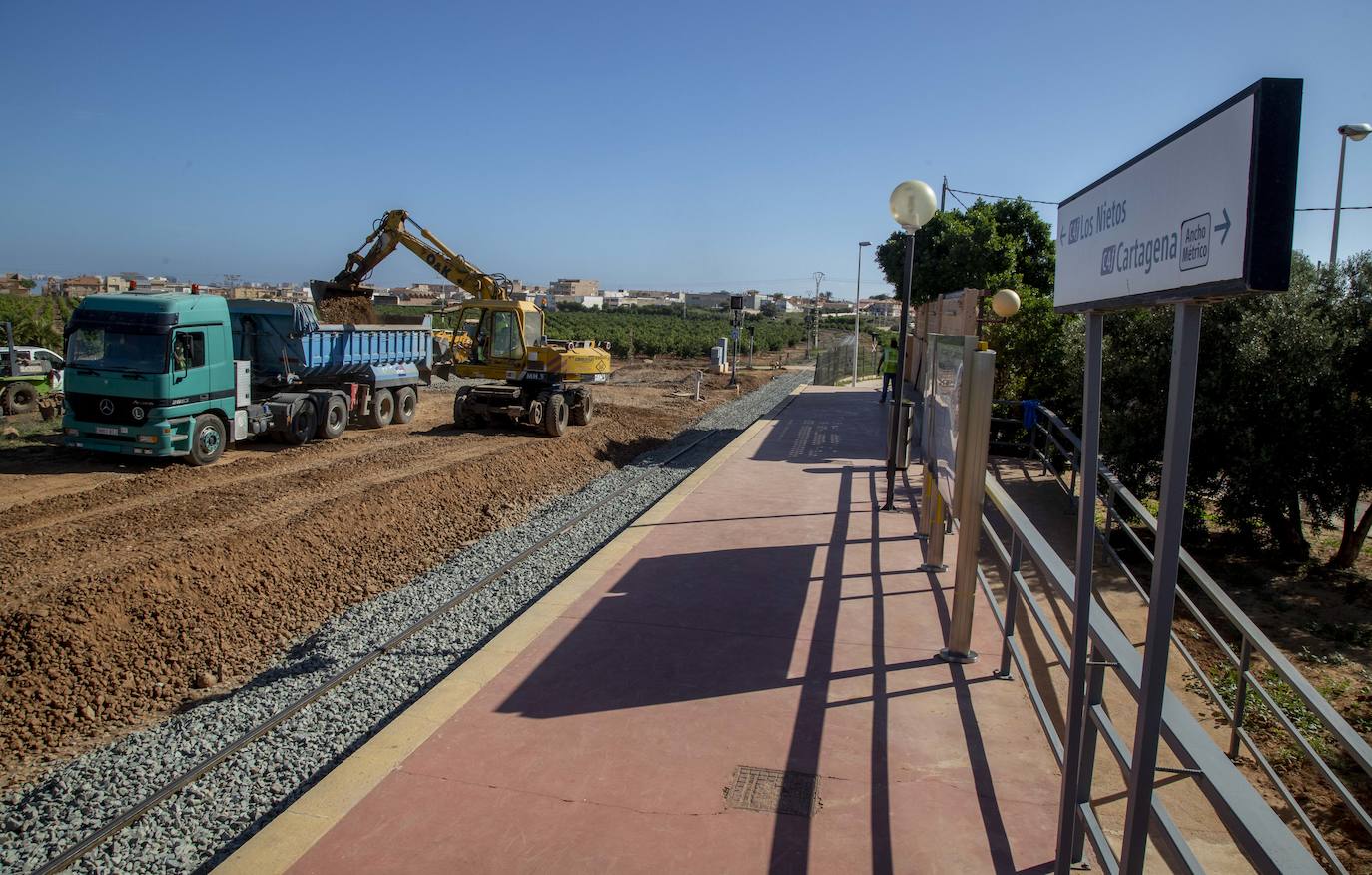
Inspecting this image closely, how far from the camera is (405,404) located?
69.5 feet

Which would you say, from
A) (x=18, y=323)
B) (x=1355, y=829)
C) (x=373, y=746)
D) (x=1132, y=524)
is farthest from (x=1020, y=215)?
(x=18, y=323)

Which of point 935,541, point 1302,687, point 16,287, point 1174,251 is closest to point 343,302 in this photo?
point 935,541

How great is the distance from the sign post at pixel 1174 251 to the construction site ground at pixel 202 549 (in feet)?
21.1

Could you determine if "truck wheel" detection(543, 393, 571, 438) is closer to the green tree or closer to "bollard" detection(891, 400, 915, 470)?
the green tree

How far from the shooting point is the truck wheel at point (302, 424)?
55.0 ft

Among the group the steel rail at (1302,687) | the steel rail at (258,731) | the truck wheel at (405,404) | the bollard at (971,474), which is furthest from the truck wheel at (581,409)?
the steel rail at (1302,687)

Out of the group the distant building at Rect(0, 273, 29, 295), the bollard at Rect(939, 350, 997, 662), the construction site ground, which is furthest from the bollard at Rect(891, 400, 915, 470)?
the distant building at Rect(0, 273, 29, 295)

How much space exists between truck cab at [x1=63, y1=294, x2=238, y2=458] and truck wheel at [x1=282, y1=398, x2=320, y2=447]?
2.25 metres

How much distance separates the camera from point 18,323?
30.6 metres

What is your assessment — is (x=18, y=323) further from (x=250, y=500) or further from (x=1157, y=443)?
(x=1157, y=443)

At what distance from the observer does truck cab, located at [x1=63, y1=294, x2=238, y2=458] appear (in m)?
13.8

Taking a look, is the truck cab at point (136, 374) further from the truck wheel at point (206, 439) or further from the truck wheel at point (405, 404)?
the truck wheel at point (405, 404)

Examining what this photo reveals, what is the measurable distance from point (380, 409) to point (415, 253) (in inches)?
176

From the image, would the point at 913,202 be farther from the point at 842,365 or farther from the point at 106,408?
the point at 842,365
